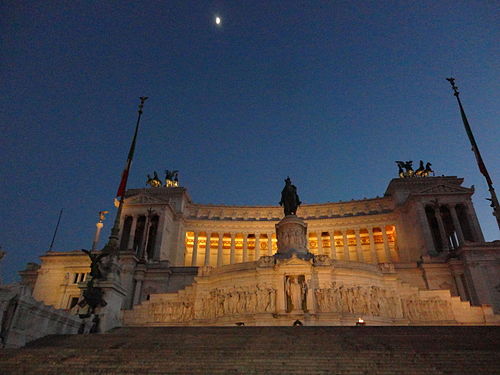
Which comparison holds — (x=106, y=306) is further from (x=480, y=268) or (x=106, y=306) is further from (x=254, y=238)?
(x=254, y=238)

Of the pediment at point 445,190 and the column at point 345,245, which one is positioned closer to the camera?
the pediment at point 445,190

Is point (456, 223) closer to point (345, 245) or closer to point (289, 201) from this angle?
point (345, 245)

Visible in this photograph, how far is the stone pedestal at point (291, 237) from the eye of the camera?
3030 centimetres

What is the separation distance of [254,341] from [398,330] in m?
7.17

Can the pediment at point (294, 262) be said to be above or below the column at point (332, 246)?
below

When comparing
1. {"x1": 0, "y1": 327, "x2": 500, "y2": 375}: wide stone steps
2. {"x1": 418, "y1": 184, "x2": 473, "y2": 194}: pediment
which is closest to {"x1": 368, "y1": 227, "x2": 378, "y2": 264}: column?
{"x1": 418, "y1": 184, "x2": 473, "y2": 194}: pediment

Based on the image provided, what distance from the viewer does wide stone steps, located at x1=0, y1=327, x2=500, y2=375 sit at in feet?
35.3

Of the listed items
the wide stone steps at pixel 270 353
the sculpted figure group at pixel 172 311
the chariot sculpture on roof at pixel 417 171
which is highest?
the chariot sculpture on roof at pixel 417 171

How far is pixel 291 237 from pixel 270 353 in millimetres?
18475

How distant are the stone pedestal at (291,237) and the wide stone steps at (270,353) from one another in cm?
1345

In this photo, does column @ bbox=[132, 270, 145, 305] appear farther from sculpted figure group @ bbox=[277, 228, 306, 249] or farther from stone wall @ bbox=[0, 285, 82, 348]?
stone wall @ bbox=[0, 285, 82, 348]

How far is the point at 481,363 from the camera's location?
11.0 metres

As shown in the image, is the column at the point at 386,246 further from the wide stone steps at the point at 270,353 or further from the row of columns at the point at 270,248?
the wide stone steps at the point at 270,353

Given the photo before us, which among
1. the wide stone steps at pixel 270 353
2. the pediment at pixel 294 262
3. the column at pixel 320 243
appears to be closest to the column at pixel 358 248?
the column at pixel 320 243
